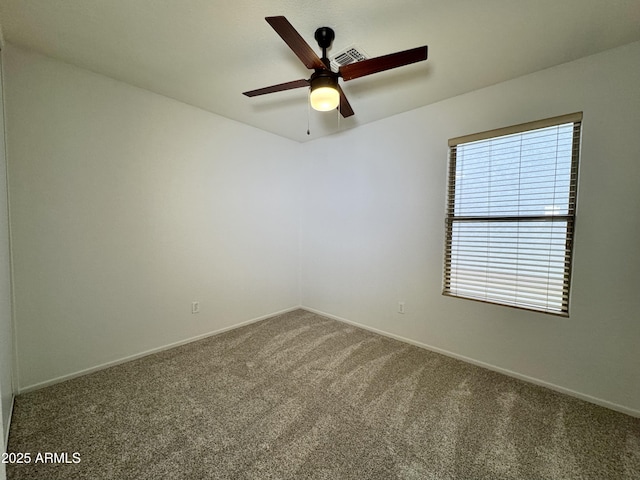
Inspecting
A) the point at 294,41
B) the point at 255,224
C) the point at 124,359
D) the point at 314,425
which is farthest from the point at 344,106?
the point at 124,359

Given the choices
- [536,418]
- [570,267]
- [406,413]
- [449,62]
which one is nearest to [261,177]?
[449,62]

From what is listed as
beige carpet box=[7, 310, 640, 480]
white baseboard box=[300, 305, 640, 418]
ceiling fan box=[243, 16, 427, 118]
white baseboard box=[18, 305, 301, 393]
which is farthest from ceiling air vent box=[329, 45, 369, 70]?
white baseboard box=[18, 305, 301, 393]

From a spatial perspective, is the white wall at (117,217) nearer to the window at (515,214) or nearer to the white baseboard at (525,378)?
the white baseboard at (525,378)

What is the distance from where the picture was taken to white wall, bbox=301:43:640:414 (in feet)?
6.02

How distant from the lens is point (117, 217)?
2332 millimetres

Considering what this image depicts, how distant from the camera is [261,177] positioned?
11.4ft

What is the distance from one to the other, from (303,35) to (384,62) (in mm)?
640

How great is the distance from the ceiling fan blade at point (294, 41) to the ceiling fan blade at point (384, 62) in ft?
0.57

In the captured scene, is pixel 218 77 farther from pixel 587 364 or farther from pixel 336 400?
pixel 587 364

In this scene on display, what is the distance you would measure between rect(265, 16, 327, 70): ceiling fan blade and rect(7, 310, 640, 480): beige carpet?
2.33 metres

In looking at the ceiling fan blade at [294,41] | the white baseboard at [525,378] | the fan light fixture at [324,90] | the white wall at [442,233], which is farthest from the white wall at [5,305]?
the white baseboard at [525,378]

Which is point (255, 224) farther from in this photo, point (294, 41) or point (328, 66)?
point (294, 41)

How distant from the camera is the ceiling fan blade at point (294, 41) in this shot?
49.1 inches

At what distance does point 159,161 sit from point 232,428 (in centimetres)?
245
